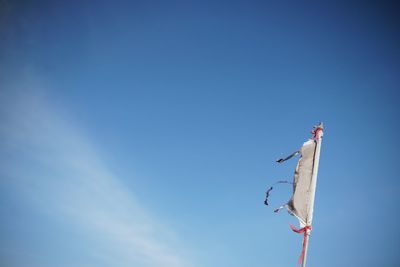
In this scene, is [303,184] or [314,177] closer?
[314,177]

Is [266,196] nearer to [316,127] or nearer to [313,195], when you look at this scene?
[313,195]

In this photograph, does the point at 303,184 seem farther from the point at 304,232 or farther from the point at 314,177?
the point at 304,232

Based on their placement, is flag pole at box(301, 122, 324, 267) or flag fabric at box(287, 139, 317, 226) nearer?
flag pole at box(301, 122, 324, 267)

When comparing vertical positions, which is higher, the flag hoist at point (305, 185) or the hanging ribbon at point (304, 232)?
the flag hoist at point (305, 185)

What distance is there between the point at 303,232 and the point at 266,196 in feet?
4.42

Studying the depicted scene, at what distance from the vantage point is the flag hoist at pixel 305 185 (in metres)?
7.14

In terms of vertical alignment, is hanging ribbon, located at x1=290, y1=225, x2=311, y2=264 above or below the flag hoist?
below

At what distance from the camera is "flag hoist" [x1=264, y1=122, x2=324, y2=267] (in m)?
7.14

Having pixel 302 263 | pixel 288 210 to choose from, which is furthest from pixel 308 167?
pixel 302 263

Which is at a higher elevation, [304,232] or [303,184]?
[303,184]

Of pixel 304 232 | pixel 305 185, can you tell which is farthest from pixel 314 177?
pixel 304 232

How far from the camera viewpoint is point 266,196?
319 inches

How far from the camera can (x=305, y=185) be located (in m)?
7.45

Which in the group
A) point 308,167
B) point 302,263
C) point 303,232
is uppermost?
point 308,167
